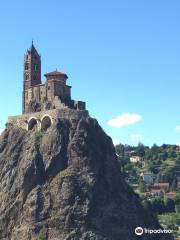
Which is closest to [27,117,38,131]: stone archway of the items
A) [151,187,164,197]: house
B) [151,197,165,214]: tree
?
[151,197,165,214]: tree

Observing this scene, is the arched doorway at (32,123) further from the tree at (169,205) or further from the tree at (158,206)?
the tree at (169,205)

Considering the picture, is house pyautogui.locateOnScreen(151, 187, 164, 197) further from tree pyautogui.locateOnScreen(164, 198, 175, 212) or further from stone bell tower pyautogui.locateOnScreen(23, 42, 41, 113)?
stone bell tower pyautogui.locateOnScreen(23, 42, 41, 113)

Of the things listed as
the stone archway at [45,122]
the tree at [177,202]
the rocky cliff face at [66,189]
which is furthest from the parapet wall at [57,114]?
the tree at [177,202]

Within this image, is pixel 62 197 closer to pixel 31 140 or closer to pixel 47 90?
pixel 31 140

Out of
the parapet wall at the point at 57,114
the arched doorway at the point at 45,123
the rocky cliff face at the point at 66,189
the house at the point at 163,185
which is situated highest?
the parapet wall at the point at 57,114

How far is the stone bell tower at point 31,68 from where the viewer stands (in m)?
122

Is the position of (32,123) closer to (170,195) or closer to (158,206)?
(158,206)

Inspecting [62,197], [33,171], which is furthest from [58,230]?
[33,171]

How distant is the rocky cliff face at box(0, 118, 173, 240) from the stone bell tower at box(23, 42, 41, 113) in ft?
39.3

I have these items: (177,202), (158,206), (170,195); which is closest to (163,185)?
(170,195)

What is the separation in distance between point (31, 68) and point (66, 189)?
1193 inches

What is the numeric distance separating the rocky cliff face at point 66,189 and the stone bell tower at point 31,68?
39.3ft

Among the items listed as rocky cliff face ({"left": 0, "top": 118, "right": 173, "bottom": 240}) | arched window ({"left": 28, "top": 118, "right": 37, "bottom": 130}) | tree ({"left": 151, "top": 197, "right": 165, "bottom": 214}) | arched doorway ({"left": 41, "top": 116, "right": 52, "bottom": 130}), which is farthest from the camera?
tree ({"left": 151, "top": 197, "right": 165, "bottom": 214})

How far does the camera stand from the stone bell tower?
122m
